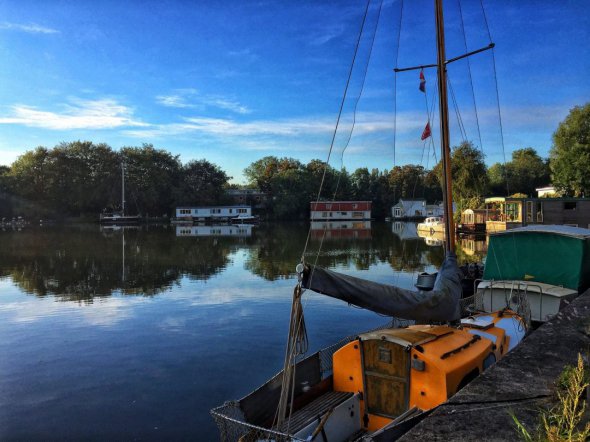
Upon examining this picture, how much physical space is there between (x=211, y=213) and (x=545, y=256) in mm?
95501

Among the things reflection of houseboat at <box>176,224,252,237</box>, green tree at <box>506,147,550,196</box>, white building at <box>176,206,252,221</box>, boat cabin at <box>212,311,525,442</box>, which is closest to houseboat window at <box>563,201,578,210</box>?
reflection of houseboat at <box>176,224,252,237</box>

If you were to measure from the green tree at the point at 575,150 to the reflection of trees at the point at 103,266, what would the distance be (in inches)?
1621

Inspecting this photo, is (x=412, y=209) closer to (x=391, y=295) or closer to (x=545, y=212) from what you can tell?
(x=545, y=212)

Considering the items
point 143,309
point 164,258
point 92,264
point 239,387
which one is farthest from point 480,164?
point 239,387

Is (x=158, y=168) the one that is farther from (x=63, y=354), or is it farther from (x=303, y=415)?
(x=303, y=415)

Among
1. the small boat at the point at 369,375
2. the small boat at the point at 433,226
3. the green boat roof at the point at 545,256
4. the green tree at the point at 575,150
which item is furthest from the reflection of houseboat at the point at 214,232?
the small boat at the point at 369,375

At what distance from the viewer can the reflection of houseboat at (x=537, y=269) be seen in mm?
13360

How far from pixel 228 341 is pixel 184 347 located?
1371 millimetres

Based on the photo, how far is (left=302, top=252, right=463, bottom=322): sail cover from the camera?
5.97 metres

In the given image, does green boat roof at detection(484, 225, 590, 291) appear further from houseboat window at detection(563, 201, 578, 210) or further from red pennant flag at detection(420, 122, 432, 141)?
houseboat window at detection(563, 201, 578, 210)

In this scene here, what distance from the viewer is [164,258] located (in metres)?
37.0

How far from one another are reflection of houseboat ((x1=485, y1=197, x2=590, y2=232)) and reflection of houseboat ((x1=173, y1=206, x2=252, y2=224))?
62.1 meters

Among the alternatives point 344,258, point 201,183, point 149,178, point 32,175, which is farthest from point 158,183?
point 344,258

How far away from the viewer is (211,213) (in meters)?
106
